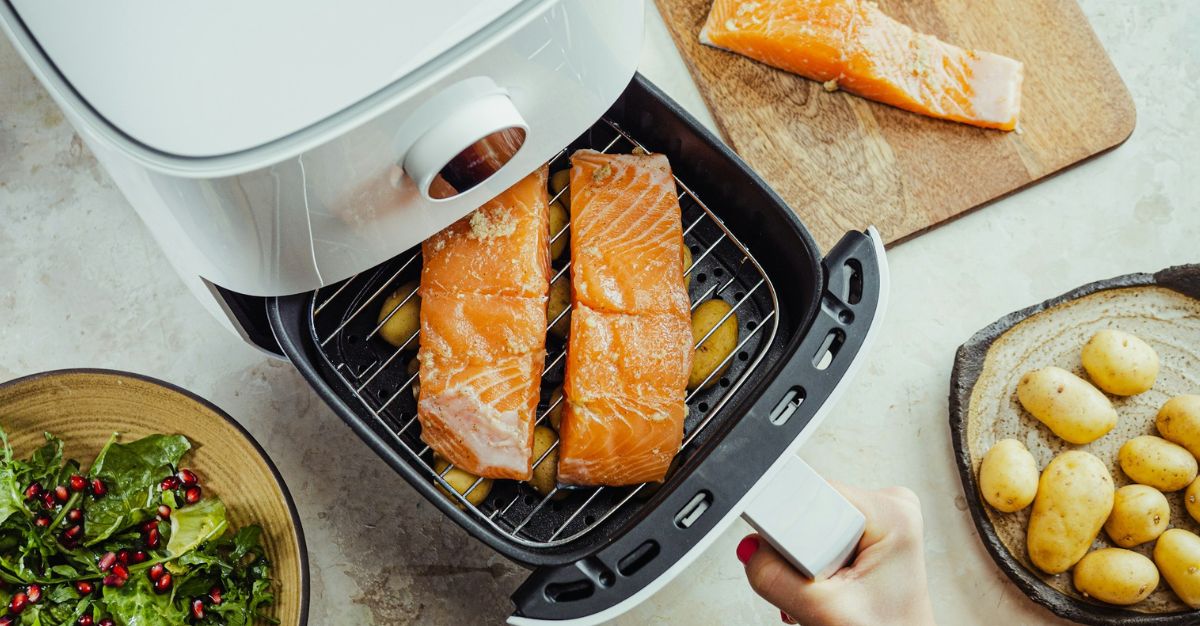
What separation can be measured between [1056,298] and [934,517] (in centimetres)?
43

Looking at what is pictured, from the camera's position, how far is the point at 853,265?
3.61 feet

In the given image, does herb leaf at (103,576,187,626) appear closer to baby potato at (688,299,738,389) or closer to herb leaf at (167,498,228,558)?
herb leaf at (167,498,228,558)

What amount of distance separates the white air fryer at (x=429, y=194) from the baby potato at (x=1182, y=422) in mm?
736

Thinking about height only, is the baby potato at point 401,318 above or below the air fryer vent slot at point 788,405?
above

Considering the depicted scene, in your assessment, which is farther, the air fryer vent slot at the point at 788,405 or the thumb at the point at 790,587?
the thumb at the point at 790,587

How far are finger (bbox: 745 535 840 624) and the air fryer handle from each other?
15cm

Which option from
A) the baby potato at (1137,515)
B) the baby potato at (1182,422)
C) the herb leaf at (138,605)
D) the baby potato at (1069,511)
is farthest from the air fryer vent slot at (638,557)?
the baby potato at (1182,422)

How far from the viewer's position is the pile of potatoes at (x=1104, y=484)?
146 cm

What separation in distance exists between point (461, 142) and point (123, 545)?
90cm

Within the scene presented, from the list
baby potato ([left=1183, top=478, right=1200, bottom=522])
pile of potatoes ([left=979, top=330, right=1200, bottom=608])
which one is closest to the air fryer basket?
pile of potatoes ([left=979, top=330, right=1200, bottom=608])

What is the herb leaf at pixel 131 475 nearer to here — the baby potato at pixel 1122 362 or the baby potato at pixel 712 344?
the baby potato at pixel 712 344

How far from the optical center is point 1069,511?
1462 mm

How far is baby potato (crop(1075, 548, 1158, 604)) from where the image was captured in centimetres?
146

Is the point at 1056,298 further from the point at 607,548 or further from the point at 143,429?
the point at 143,429
